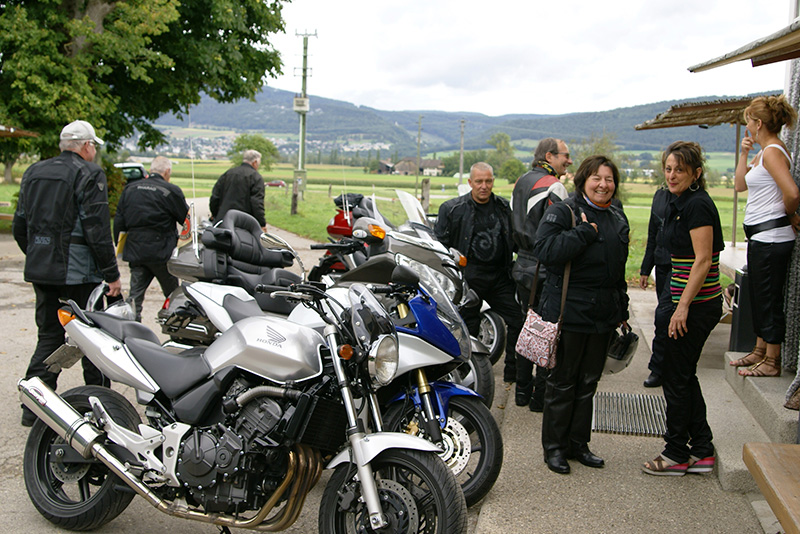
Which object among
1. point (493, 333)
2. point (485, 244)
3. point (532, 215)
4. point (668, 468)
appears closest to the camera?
point (668, 468)

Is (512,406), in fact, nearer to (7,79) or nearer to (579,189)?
(579,189)

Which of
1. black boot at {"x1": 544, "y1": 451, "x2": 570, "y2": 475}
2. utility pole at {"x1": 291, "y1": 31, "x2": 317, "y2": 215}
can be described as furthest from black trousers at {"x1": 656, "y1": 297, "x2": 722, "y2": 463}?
utility pole at {"x1": 291, "y1": 31, "x2": 317, "y2": 215}

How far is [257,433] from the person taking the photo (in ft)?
10.3

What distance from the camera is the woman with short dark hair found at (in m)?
4.03

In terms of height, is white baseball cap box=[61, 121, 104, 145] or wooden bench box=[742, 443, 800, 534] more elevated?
white baseball cap box=[61, 121, 104, 145]

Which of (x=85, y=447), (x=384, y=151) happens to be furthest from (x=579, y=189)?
(x=384, y=151)

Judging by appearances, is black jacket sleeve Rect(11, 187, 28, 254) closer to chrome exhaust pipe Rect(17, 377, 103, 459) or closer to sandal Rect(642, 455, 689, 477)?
chrome exhaust pipe Rect(17, 377, 103, 459)

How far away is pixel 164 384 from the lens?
338 cm

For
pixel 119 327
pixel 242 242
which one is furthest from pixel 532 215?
pixel 119 327

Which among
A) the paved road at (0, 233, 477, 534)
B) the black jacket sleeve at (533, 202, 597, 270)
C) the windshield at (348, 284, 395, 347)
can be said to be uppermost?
the black jacket sleeve at (533, 202, 597, 270)

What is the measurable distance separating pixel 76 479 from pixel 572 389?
110 inches

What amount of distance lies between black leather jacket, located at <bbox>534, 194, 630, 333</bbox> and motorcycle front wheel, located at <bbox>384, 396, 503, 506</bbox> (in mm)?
845

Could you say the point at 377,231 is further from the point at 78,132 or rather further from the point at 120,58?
the point at 120,58

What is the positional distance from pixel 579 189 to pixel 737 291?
2.39 meters
